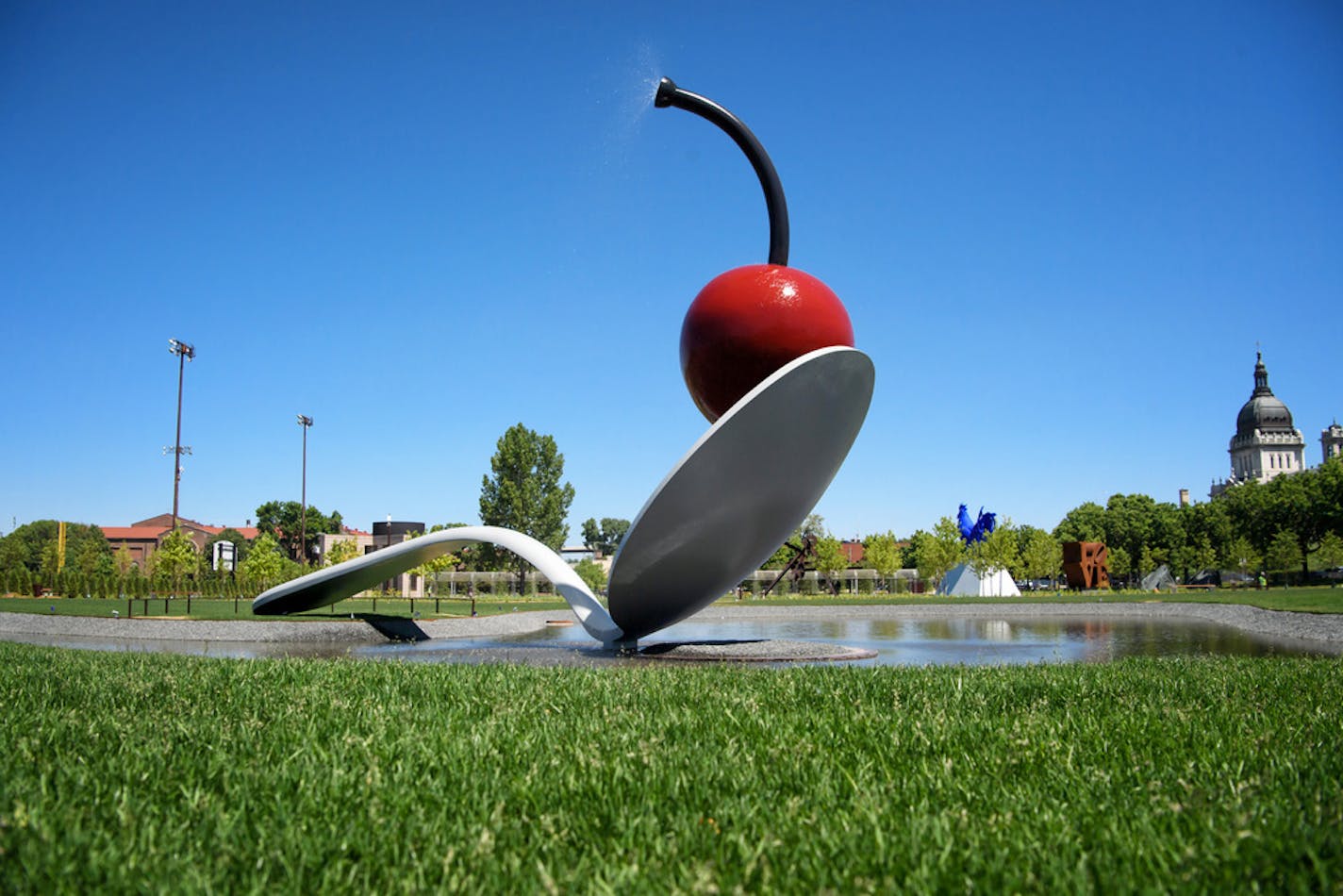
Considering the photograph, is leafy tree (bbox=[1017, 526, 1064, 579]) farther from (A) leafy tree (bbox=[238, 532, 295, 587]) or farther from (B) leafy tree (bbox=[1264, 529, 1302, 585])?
(A) leafy tree (bbox=[238, 532, 295, 587])

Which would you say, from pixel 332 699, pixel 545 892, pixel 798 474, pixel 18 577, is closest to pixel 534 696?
pixel 332 699

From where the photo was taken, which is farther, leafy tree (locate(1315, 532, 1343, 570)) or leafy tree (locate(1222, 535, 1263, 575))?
leafy tree (locate(1222, 535, 1263, 575))

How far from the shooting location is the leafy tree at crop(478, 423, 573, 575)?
60844 millimetres

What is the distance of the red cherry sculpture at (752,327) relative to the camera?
10500 millimetres

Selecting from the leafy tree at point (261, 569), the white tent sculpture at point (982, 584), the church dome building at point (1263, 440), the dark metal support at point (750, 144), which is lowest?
the white tent sculpture at point (982, 584)

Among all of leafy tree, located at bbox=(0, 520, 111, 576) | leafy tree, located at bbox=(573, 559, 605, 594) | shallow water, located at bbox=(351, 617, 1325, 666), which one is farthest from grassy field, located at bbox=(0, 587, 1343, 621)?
leafy tree, located at bbox=(0, 520, 111, 576)

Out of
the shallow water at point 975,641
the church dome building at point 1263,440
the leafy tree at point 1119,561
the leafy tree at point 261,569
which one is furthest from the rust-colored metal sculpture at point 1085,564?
the church dome building at point 1263,440

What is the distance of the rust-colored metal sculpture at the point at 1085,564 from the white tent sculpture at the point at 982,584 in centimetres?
741

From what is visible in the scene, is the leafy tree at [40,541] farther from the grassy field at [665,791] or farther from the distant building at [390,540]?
the grassy field at [665,791]

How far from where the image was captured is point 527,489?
201 feet

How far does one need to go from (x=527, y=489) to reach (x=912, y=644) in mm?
48126

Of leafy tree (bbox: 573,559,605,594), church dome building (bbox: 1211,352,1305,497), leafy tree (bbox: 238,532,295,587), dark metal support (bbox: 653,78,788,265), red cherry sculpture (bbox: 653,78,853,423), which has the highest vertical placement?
church dome building (bbox: 1211,352,1305,497)

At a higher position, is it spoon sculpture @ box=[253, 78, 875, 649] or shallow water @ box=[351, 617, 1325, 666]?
spoon sculpture @ box=[253, 78, 875, 649]

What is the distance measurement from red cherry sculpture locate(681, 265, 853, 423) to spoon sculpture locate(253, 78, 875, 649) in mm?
14
